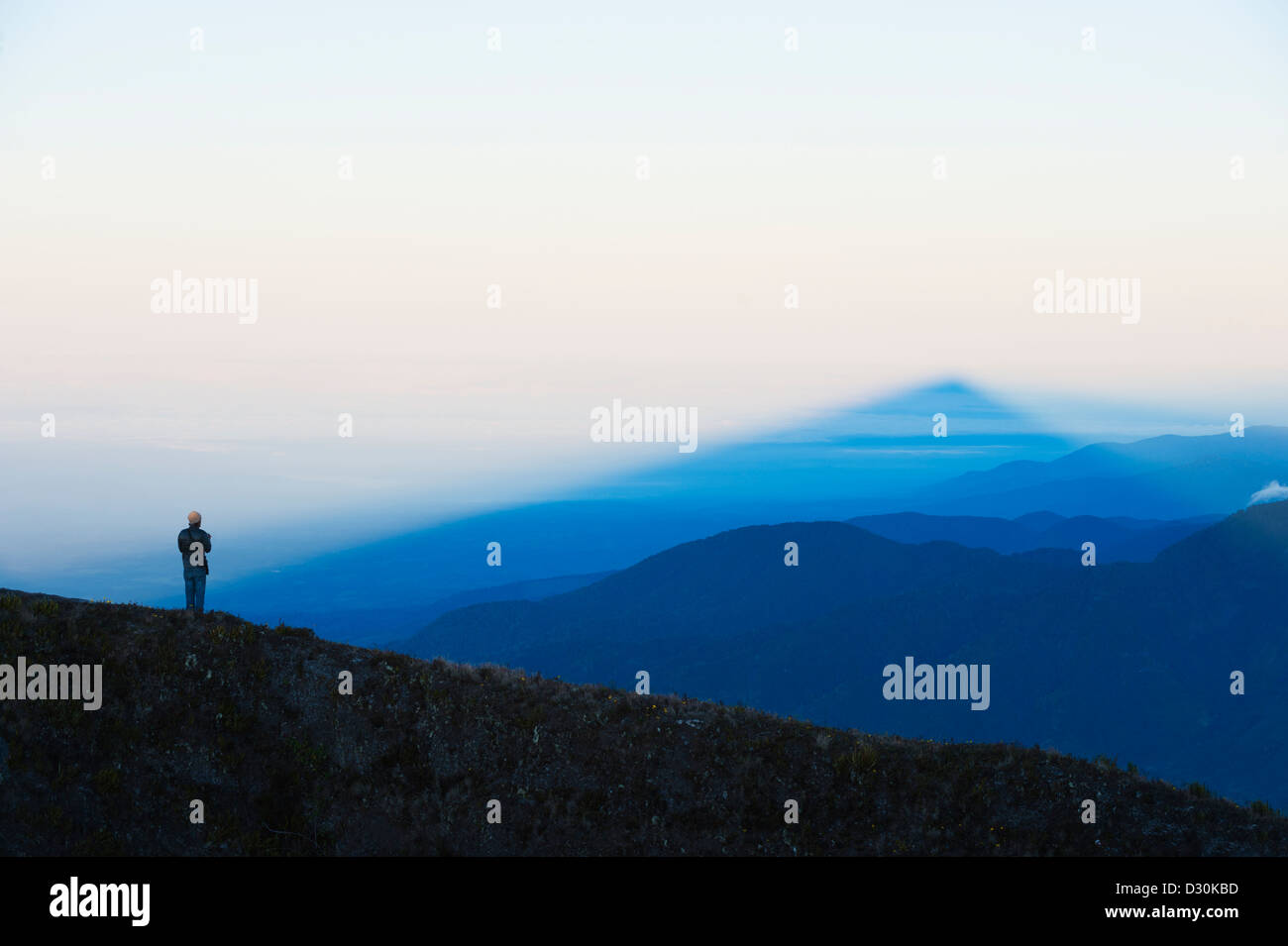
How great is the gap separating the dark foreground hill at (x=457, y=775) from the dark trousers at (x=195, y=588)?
767 millimetres

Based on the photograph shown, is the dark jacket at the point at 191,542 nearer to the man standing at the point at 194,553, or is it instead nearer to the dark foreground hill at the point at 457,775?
the man standing at the point at 194,553

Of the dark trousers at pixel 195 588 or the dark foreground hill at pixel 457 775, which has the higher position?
the dark trousers at pixel 195 588

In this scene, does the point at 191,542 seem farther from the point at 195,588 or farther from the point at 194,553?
the point at 195,588

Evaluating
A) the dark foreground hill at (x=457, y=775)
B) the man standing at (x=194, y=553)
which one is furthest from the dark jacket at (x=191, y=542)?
the dark foreground hill at (x=457, y=775)

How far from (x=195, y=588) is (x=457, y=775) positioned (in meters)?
8.48

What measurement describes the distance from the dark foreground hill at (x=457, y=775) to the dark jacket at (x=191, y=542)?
189 centimetres

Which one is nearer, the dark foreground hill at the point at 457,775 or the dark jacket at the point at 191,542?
the dark foreground hill at the point at 457,775

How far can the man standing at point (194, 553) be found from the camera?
24781 millimetres

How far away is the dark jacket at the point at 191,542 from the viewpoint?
24.8 metres

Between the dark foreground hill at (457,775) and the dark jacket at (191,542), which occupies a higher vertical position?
the dark jacket at (191,542)
